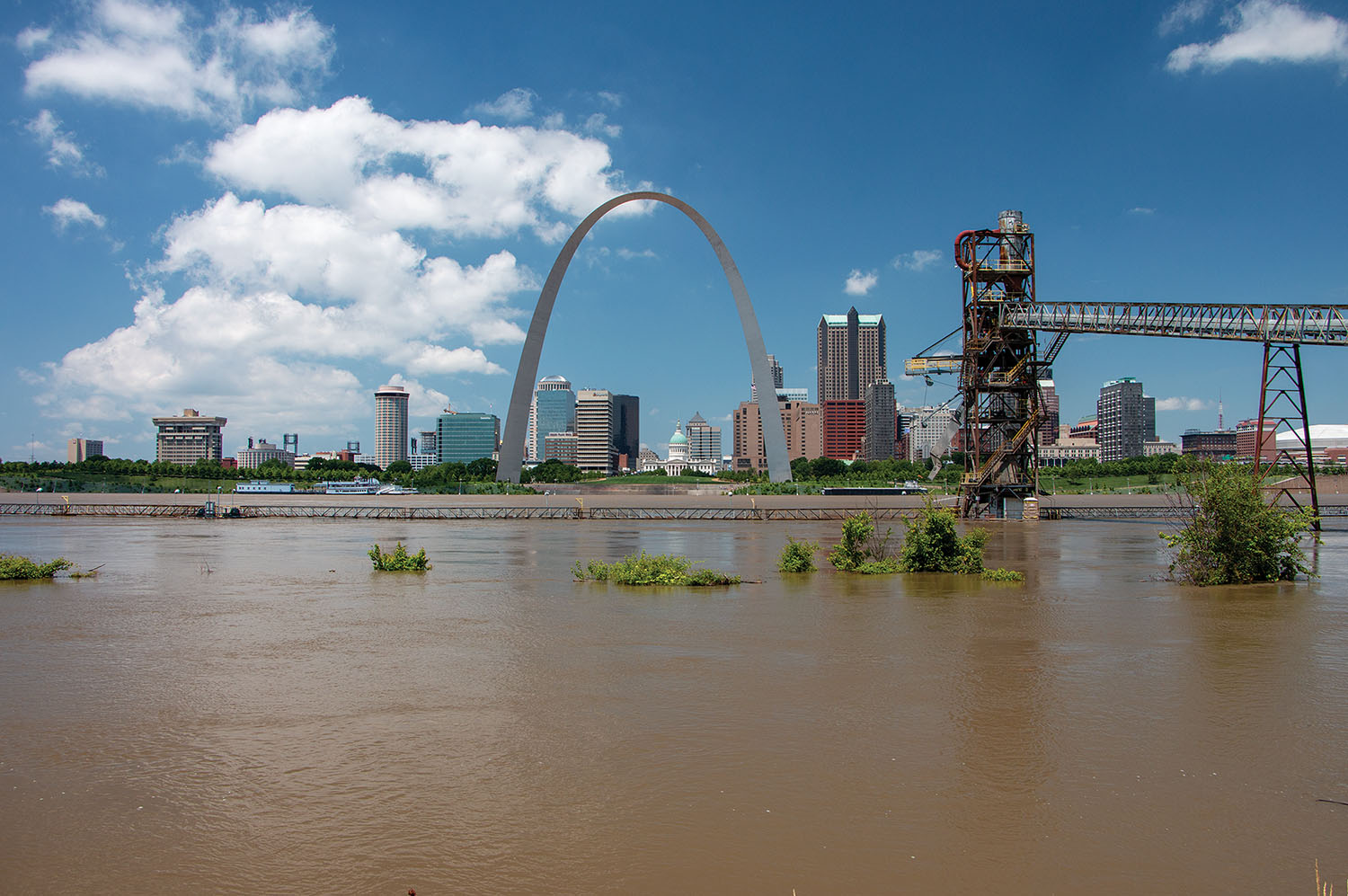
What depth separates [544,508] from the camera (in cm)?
5481

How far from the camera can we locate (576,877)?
521cm

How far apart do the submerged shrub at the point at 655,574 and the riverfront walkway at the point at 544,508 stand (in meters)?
32.8

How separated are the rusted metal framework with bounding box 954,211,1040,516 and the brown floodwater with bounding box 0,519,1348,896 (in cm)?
3017

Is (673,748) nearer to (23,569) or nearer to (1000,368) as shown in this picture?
(23,569)

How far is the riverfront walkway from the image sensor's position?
53.4m

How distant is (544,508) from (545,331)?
742 inches

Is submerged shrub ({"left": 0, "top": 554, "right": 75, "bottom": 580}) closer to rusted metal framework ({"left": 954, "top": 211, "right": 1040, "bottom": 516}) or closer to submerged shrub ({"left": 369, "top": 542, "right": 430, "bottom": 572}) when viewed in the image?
submerged shrub ({"left": 369, "top": 542, "right": 430, "bottom": 572})

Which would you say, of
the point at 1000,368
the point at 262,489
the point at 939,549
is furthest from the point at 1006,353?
the point at 262,489

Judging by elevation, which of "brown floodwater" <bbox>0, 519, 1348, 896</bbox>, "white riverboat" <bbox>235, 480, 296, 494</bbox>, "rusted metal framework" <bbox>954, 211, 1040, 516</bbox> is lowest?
"brown floodwater" <bbox>0, 519, 1348, 896</bbox>

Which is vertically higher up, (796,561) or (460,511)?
(796,561)

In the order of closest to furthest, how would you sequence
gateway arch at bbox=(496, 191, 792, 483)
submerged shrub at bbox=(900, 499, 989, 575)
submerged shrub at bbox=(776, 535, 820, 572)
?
submerged shrub at bbox=(900, 499, 989, 575) < submerged shrub at bbox=(776, 535, 820, 572) < gateway arch at bbox=(496, 191, 792, 483)

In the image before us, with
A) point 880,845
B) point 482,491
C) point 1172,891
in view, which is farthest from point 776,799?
point 482,491

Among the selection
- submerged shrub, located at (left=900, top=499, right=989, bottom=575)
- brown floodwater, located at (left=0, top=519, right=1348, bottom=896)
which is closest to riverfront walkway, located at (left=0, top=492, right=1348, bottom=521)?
submerged shrub, located at (left=900, top=499, right=989, bottom=575)

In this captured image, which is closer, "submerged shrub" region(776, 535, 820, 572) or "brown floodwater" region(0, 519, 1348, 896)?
"brown floodwater" region(0, 519, 1348, 896)
